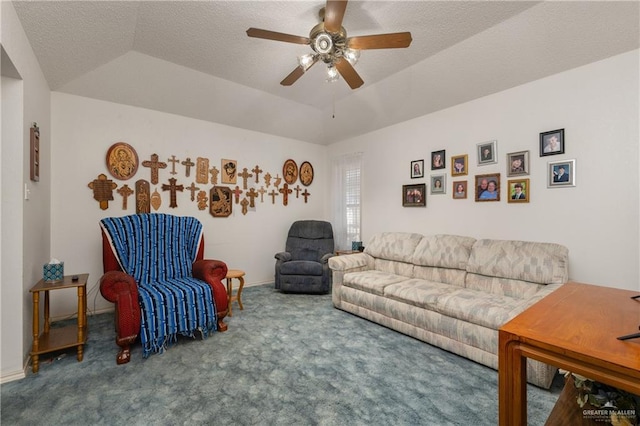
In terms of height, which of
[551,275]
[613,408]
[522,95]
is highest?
[522,95]

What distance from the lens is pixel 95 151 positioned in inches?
128

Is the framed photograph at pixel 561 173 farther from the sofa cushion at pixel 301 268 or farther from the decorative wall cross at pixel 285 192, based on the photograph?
the decorative wall cross at pixel 285 192

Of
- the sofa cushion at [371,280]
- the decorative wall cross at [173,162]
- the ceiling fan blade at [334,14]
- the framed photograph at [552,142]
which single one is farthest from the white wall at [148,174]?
the framed photograph at [552,142]

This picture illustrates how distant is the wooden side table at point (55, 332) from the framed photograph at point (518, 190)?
4.01 m

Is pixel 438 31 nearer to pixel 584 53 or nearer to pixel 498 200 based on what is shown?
pixel 584 53

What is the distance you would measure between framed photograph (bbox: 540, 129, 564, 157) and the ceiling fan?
179cm

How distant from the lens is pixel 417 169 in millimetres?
3824

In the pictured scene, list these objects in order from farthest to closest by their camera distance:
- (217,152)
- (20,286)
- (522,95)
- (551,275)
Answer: (217,152) < (522,95) < (551,275) < (20,286)

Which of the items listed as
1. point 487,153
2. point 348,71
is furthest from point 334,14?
point 487,153

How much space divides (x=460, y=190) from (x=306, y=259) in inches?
95.2

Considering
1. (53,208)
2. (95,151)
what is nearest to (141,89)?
(95,151)

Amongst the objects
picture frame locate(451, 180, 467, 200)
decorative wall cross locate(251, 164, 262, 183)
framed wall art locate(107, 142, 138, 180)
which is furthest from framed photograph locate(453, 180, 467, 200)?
framed wall art locate(107, 142, 138, 180)

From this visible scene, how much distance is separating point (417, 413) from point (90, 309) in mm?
3623

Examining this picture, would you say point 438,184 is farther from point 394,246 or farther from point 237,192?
point 237,192
